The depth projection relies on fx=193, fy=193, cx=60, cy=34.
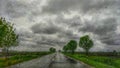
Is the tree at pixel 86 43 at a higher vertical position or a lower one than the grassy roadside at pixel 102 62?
higher

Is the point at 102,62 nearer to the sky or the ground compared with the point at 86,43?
nearer to the ground

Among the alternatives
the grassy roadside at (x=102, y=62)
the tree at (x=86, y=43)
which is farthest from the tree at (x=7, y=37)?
the tree at (x=86, y=43)

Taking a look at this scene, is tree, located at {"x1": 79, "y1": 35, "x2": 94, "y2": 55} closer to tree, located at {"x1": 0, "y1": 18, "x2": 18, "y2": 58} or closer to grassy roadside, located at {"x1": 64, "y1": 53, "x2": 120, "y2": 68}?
grassy roadside, located at {"x1": 64, "y1": 53, "x2": 120, "y2": 68}

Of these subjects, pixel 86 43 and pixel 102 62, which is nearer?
pixel 102 62

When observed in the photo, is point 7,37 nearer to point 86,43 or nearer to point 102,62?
point 102,62

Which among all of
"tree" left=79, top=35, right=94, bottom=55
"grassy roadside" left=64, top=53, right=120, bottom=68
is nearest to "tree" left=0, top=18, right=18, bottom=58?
"grassy roadside" left=64, top=53, right=120, bottom=68

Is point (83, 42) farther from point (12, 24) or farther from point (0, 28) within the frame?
point (0, 28)

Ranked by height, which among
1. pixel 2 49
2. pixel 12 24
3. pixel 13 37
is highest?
pixel 12 24

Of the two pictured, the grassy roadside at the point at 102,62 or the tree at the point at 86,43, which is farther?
the tree at the point at 86,43

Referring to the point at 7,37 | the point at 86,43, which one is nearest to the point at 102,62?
the point at 7,37

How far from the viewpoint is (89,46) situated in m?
108

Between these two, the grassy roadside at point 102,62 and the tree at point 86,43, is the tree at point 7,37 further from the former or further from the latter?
the tree at point 86,43

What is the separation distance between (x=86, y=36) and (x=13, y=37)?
224ft

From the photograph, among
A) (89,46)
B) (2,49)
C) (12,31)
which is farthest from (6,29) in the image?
(89,46)
